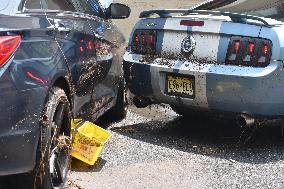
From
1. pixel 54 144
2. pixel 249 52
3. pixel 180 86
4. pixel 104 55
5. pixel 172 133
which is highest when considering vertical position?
pixel 249 52

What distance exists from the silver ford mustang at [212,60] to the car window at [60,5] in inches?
38.5

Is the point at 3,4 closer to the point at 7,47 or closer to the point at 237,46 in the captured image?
the point at 7,47

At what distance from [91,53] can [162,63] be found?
0.79 m

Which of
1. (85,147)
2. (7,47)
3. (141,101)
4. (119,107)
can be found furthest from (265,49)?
(7,47)

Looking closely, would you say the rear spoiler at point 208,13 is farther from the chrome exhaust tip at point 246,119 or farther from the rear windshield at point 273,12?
the chrome exhaust tip at point 246,119

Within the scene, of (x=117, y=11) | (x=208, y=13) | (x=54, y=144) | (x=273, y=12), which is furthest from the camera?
(x=117, y=11)

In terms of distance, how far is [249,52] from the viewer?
5281mm

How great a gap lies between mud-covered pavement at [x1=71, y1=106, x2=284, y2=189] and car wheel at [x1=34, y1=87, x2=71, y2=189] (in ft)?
0.82

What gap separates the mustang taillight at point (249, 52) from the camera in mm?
5215

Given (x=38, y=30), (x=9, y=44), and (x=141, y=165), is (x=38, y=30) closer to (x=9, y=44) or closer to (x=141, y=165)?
(x=9, y=44)

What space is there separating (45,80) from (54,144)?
515 millimetres

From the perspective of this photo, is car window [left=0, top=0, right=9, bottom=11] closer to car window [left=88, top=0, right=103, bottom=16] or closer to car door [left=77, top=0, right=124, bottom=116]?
car door [left=77, top=0, right=124, bottom=116]

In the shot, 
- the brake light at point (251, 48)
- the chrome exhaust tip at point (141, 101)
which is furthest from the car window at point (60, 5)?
the brake light at point (251, 48)

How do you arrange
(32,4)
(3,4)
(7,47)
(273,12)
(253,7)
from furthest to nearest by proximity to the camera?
(253,7)
(273,12)
(32,4)
(3,4)
(7,47)
